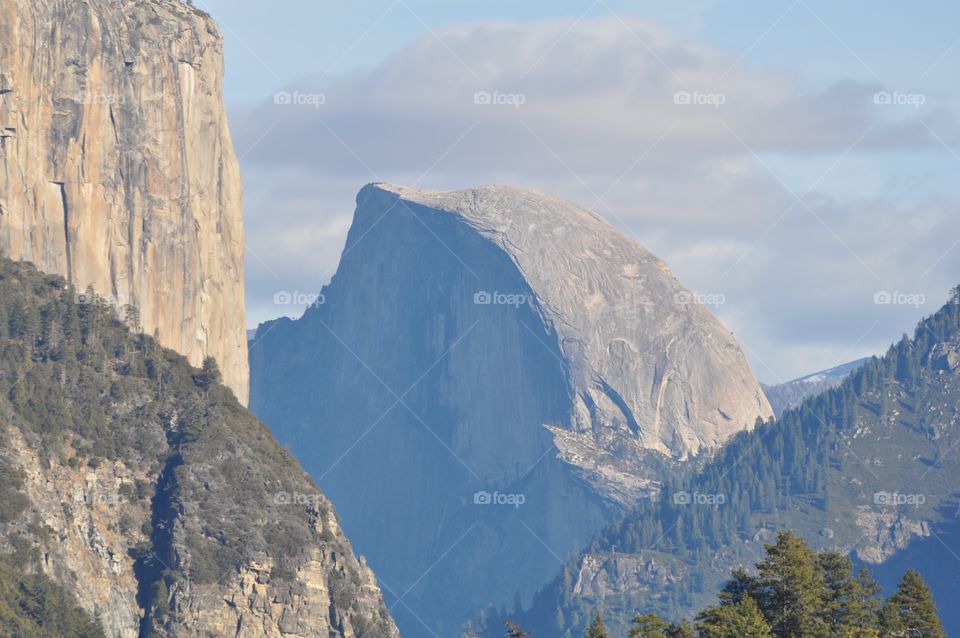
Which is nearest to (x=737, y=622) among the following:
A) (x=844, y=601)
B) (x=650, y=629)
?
(x=650, y=629)

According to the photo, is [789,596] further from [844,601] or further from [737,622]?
[844,601]

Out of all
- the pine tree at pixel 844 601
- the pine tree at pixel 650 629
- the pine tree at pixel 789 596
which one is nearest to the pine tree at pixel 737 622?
the pine tree at pixel 789 596

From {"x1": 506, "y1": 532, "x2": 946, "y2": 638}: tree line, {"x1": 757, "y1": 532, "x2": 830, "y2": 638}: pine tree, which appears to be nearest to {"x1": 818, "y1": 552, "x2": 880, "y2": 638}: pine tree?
{"x1": 506, "y1": 532, "x2": 946, "y2": 638}: tree line

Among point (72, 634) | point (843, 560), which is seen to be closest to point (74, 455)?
point (72, 634)

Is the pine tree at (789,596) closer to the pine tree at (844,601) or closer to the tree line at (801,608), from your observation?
the tree line at (801,608)

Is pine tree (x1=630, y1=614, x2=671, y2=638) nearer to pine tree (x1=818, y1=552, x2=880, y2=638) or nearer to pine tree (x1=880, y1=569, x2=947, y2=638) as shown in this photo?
pine tree (x1=818, y1=552, x2=880, y2=638)

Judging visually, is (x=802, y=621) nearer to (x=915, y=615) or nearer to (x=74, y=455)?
(x=915, y=615)
